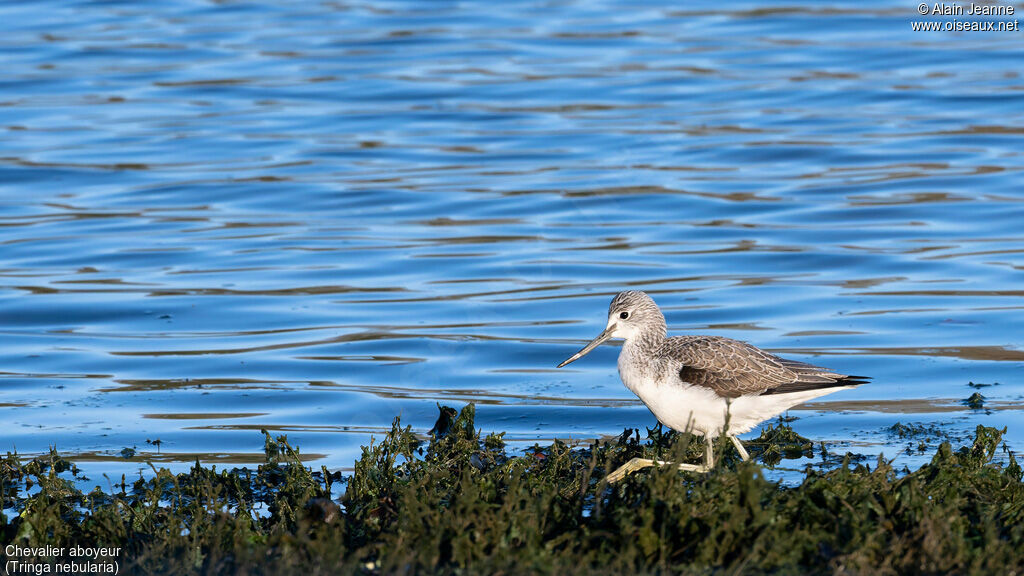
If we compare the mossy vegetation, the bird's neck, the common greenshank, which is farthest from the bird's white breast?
the mossy vegetation

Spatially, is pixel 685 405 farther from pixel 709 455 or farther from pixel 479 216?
pixel 479 216

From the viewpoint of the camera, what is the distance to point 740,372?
891cm

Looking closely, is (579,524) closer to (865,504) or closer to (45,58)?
(865,504)

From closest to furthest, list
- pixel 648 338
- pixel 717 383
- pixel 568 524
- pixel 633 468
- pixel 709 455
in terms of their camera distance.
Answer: pixel 568 524
pixel 633 468
pixel 709 455
pixel 717 383
pixel 648 338

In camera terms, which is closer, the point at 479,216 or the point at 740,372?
the point at 740,372

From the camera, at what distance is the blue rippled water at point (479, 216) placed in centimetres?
1184

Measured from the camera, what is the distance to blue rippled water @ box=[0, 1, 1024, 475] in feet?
38.9

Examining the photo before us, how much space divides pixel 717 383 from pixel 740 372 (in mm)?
230

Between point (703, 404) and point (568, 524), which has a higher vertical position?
point (703, 404)

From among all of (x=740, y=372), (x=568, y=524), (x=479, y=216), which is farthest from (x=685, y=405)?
(x=479, y=216)

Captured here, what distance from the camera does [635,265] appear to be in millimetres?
15977

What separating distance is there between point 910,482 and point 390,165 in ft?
50.5

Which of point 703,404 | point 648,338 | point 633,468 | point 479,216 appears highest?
point 479,216

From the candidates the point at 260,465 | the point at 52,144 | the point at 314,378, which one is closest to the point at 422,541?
the point at 260,465
